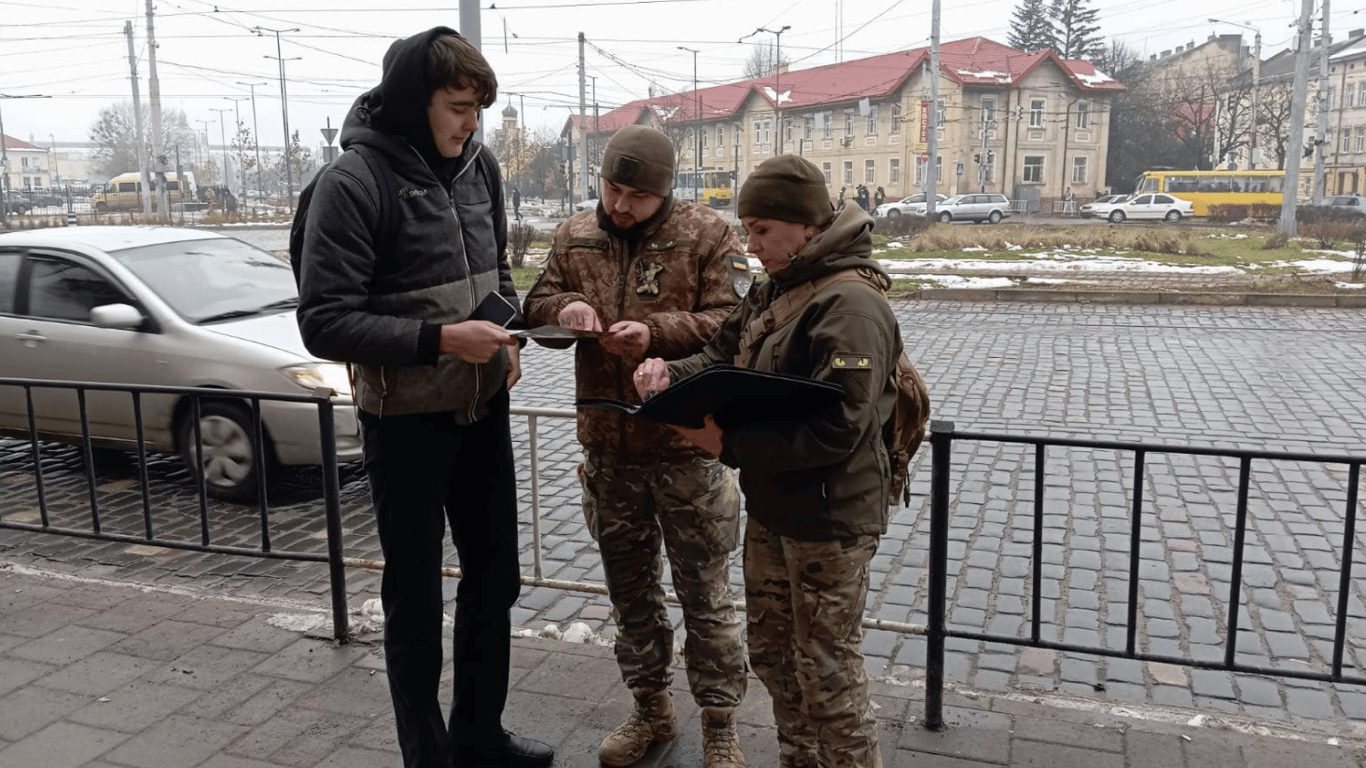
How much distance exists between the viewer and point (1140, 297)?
16359 millimetres

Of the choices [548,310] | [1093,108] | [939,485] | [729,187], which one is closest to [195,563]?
[548,310]

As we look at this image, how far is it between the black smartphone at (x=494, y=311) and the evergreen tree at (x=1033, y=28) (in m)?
84.3

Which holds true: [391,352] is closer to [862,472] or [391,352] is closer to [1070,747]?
[862,472]

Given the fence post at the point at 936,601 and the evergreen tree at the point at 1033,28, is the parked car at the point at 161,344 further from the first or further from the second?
the evergreen tree at the point at 1033,28

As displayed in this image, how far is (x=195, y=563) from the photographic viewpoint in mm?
5504

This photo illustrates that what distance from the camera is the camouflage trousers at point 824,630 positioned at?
8.87 ft

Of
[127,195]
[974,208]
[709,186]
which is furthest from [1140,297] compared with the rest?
[127,195]

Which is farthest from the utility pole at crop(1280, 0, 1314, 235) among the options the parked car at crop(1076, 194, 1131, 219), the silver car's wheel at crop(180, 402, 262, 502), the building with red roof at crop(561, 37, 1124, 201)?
the silver car's wheel at crop(180, 402, 262, 502)

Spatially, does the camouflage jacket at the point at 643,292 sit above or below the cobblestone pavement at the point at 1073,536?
above

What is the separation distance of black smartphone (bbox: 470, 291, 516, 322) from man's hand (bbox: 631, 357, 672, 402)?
401mm

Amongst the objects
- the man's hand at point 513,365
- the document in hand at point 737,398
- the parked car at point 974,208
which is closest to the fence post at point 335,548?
the man's hand at point 513,365

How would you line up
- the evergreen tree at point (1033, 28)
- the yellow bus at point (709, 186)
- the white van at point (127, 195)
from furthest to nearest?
the evergreen tree at point (1033, 28), the white van at point (127, 195), the yellow bus at point (709, 186)

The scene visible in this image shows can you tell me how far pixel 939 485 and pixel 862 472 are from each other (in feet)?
2.74

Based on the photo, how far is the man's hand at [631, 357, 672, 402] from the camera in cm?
287
